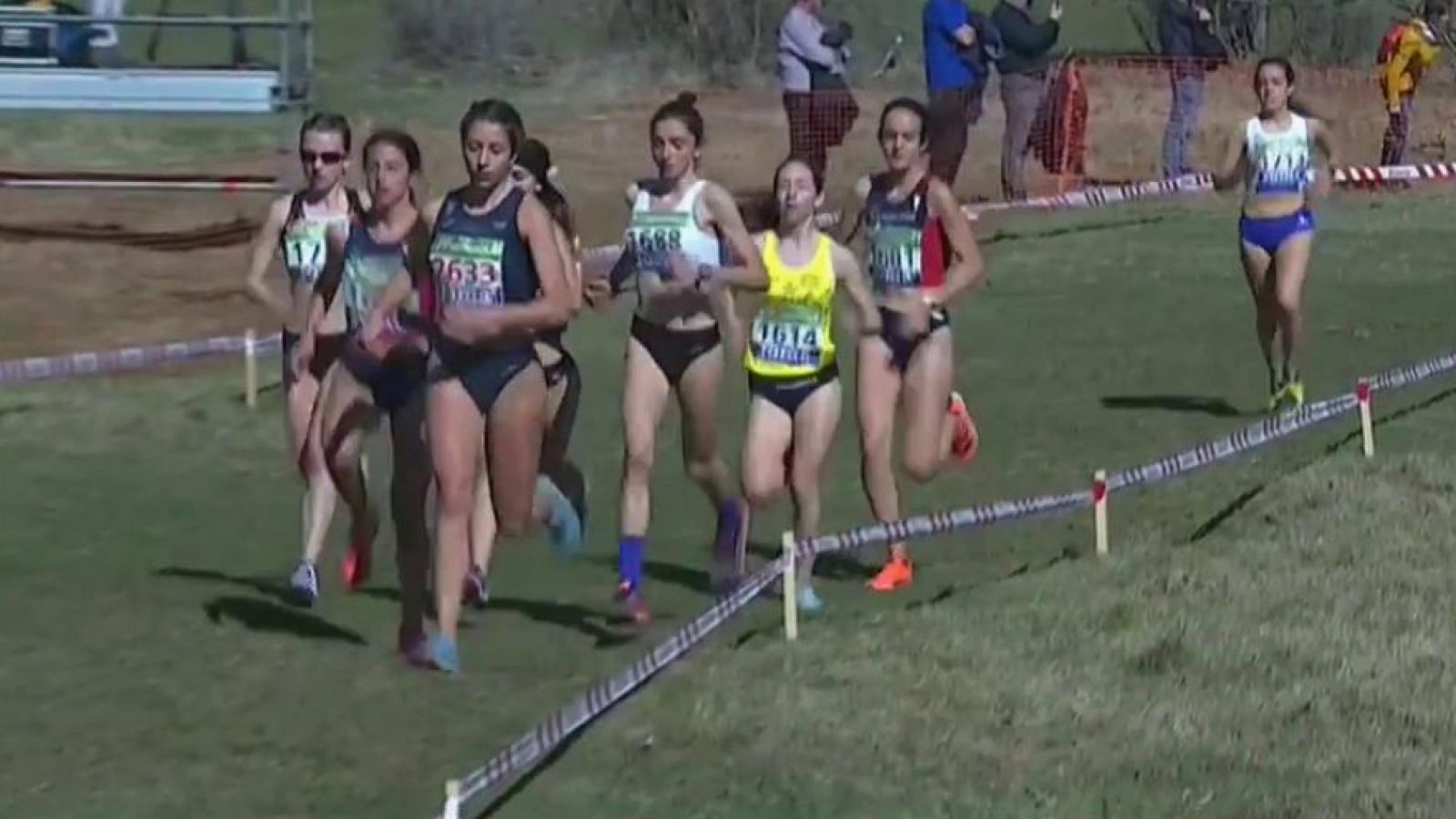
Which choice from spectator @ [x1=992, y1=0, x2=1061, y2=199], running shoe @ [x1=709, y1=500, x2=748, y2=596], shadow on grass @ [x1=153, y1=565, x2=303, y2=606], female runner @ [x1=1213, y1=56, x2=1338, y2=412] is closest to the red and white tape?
shadow on grass @ [x1=153, y1=565, x2=303, y2=606]

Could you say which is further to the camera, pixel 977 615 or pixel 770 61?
pixel 770 61

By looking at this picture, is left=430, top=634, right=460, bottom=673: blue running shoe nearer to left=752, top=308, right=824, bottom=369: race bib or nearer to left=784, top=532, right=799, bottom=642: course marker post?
left=784, top=532, right=799, bottom=642: course marker post

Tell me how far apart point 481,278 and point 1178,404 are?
809 centimetres

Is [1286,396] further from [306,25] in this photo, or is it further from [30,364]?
[306,25]

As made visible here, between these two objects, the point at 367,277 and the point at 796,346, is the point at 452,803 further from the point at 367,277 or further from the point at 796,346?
the point at 796,346

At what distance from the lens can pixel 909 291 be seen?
11922 mm

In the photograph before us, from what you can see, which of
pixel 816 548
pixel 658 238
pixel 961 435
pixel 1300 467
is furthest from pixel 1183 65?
pixel 816 548

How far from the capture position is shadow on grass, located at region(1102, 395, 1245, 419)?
670 inches

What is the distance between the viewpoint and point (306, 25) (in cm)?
2377

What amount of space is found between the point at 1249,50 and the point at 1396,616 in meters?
27.1

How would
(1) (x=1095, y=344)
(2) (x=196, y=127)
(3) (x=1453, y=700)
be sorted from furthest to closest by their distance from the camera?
(2) (x=196, y=127) → (1) (x=1095, y=344) → (3) (x=1453, y=700)

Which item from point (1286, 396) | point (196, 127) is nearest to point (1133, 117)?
point (196, 127)

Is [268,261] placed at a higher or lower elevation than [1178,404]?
higher

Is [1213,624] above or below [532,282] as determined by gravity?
below
